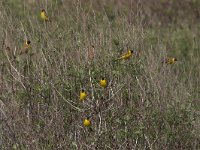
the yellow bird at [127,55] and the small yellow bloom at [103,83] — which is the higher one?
the yellow bird at [127,55]

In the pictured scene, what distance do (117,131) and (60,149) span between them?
1.56ft

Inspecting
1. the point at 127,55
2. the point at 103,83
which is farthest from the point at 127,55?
the point at 103,83

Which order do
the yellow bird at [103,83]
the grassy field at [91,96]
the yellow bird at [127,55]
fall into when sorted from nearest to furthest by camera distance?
the yellow bird at [103,83]
the grassy field at [91,96]
the yellow bird at [127,55]

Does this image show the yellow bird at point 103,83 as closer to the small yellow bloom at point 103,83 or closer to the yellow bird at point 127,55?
the small yellow bloom at point 103,83

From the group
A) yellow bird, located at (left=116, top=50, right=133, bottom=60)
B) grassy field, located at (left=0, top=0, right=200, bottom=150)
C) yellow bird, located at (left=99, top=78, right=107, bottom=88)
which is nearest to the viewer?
yellow bird, located at (left=99, top=78, right=107, bottom=88)

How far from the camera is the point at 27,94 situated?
4422mm

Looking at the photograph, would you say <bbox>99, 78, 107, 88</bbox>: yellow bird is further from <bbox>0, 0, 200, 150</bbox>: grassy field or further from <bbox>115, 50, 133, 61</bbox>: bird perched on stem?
<bbox>115, 50, 133, 61</bbox>: bird perched on stem

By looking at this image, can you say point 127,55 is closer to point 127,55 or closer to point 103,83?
point 127,55

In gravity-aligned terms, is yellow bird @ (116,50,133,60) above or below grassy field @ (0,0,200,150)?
above

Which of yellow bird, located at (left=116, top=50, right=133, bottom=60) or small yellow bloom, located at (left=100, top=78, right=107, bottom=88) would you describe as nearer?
small yellow bloom, located at (left=100, top=78, right=107, bottom=88)

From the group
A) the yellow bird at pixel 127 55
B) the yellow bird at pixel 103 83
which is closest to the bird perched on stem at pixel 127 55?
the yellow bird at pixel 127 55

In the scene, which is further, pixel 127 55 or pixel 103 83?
pixel 127 55

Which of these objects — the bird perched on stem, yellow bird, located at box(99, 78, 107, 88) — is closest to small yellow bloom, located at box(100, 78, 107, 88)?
yellow bird, located at box(99, 78, 107, 88)

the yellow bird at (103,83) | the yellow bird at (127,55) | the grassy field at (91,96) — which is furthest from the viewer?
the yellow bird at (127,55)
